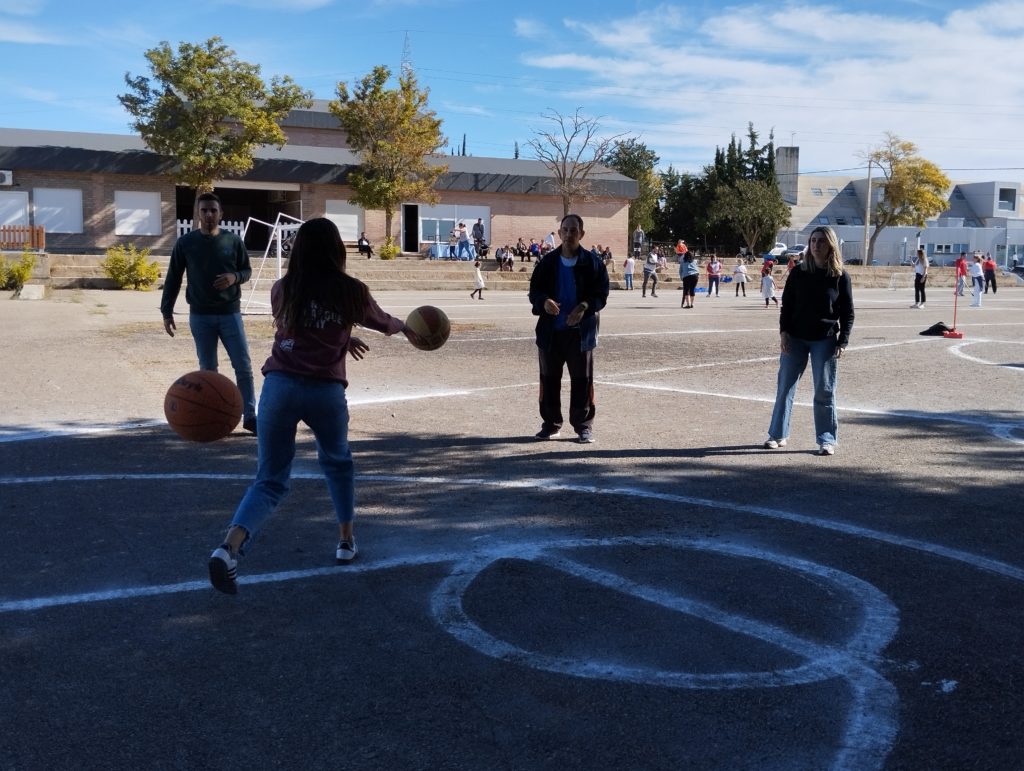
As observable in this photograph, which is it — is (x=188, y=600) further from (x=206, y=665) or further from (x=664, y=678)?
(x=664, y=678)

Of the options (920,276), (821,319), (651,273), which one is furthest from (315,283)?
(651,273)

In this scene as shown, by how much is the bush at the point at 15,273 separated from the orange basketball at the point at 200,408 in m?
24.2

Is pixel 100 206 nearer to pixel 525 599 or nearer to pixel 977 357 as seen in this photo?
pixel 977 357

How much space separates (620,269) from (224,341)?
131 feet

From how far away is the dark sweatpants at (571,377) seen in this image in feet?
27.6

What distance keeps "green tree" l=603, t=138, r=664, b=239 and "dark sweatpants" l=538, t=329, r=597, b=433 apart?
66.3 meters

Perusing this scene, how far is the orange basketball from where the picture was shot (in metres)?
6.11

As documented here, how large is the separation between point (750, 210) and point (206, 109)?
39.9 m

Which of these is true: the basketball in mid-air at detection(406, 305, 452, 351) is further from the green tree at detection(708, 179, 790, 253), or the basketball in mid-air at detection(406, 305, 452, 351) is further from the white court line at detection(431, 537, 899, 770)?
the green tree at detection(708, 179, 790, 253)

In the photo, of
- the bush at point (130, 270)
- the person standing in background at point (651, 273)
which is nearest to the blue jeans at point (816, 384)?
the bush at point (130, 270)

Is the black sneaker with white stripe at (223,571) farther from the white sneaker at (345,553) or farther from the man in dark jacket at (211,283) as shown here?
the man in dark jacket at (211,283)

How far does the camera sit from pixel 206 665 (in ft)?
12.8

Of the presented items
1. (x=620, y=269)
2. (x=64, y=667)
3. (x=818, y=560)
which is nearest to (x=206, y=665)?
(x=64, y=667)

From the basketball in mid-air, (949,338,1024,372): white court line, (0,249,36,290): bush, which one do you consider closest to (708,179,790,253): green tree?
(0,249,36,290): bush
